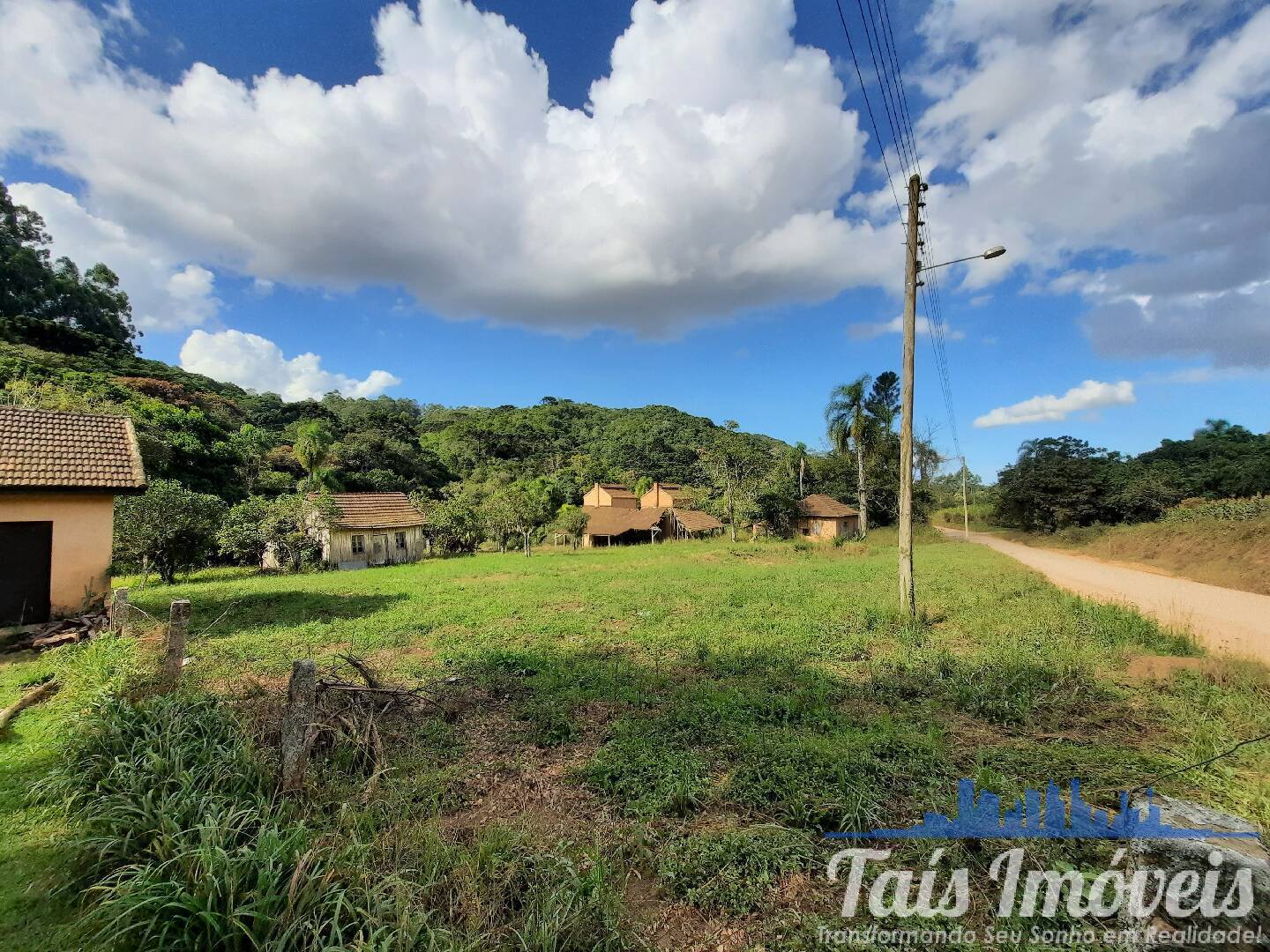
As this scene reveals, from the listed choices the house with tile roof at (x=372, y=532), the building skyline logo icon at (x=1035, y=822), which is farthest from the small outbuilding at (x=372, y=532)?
the building skyline logo icon at (x=1035, y=822)

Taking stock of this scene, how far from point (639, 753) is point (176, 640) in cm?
540

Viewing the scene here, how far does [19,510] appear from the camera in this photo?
29.3 ft

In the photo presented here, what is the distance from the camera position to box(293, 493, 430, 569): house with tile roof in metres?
25.0

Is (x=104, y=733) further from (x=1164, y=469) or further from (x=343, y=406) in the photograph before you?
(x=343, y=406)

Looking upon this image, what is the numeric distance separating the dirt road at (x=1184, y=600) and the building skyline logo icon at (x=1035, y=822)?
647 cm

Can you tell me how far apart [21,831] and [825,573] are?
57.6 ft

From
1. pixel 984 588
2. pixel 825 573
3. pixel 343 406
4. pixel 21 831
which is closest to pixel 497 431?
pixel 343 406

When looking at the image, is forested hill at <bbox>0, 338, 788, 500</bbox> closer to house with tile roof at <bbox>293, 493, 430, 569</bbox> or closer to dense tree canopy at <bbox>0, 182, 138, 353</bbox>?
dense tree canopy at <bbox>0, 182, 138, 353</bbox>

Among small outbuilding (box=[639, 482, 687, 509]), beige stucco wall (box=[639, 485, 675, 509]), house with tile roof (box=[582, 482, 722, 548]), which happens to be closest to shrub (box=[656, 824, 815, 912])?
house with tile roof (box=[582, 482, 722, 548])

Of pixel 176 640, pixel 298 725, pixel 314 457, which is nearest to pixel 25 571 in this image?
pixel 176 640

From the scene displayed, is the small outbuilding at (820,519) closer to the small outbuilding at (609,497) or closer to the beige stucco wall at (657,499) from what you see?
the beige stucco wall at (657,499)

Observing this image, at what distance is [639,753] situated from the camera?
15.8ft

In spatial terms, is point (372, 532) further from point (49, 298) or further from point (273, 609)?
point (49, 298)

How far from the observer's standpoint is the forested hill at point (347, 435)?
2759 centimetres
